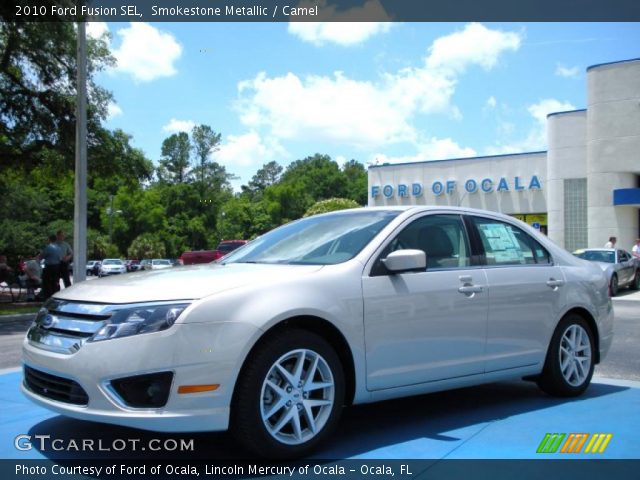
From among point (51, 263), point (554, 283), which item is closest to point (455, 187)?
point (51, 263)

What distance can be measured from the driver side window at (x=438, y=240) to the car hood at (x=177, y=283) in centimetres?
86

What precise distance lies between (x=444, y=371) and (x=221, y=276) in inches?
68.8

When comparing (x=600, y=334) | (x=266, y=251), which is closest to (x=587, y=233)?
(x=600, y=334)

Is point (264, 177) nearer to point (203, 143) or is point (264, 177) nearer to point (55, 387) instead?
point (203, 143)

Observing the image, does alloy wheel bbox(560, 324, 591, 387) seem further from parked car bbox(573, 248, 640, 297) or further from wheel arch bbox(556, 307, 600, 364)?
parked car bbox(573, 248, 640, 297)

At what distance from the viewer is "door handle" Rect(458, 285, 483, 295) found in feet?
16.2

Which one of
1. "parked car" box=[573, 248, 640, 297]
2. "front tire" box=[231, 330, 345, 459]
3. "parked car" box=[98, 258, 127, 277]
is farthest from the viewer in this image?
"parked car" box=[98, 258, 127, 277]

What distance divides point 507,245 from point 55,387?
3636 millimetres

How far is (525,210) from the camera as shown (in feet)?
126

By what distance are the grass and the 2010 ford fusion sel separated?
38.2 feet

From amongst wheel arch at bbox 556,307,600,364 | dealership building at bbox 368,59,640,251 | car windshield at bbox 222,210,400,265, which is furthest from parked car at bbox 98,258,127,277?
wheel arch at bbox 556,307,600,364

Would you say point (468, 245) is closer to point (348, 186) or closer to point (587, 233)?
point (587, 233)

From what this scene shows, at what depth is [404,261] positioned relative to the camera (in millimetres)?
4473
